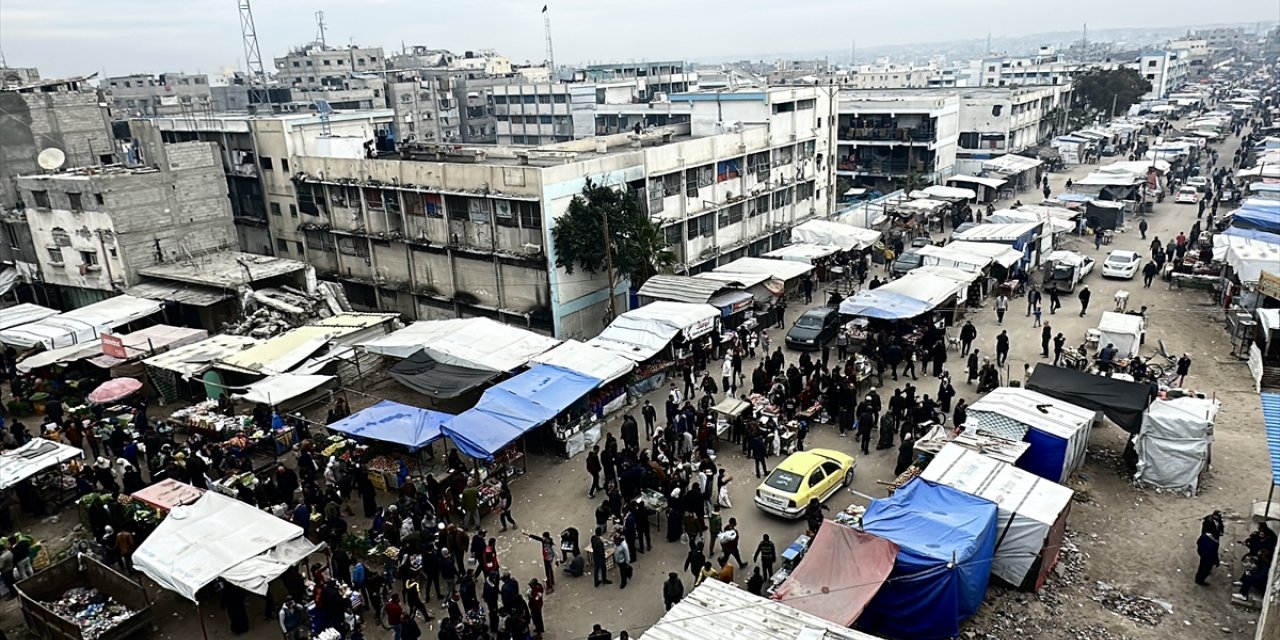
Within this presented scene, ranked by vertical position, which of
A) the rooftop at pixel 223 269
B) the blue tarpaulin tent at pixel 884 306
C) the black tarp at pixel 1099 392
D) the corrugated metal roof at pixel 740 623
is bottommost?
the black tarp at pixel 1099 392

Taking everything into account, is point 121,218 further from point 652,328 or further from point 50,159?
point 652,328

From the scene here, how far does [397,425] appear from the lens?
15805 millimetres

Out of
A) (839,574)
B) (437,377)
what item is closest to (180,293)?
(437,377)

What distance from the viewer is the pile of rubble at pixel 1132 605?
37.7 feet

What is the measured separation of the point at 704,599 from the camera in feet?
32.2

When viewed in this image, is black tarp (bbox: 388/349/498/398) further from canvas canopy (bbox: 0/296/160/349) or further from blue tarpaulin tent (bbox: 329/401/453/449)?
canvas canopy (bbox: 0/296/160/349)

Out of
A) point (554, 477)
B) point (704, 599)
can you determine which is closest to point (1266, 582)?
point (704, 599)

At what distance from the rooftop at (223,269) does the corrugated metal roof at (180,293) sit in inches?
10.5

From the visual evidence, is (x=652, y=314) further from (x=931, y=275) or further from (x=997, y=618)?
(x=997, y=618)

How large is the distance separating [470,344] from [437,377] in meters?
1.70

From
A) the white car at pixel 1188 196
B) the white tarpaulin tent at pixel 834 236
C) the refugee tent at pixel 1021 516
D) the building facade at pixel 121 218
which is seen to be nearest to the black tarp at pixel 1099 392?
the refugee tent at pixel 1021 516

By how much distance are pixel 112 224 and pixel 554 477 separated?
69.1ft

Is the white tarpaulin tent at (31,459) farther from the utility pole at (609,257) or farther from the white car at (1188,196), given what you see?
the white car at (1188,196)

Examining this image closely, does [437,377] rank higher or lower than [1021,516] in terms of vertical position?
higher
